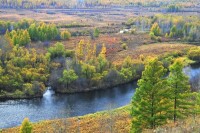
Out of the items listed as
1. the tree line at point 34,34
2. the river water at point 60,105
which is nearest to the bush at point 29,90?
the river water at point 60,105

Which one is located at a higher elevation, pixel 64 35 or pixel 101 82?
pixel 64 35

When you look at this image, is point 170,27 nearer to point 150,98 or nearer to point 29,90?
point 29,90

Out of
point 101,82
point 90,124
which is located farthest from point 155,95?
point 101,82

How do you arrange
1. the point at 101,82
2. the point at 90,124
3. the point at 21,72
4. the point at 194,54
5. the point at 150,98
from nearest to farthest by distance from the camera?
the point at 150,98 → the point at 90,124 → the point at 21,72 → the point at 101,82 → the point at 194,54

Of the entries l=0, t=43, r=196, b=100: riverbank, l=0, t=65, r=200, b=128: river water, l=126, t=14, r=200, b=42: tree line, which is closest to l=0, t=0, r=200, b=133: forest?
l=0, t=65, r=200, b=128: river water

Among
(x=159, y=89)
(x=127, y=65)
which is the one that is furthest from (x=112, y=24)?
(x=159, y=89)

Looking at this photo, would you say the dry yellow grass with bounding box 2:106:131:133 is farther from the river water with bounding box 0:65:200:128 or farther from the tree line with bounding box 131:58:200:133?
the tree line with bounding box 131:58:200:133

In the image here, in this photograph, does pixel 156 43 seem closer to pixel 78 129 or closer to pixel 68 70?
pixel 68 70
